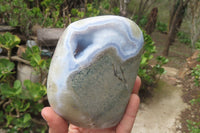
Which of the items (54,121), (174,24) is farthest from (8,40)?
(174,24)

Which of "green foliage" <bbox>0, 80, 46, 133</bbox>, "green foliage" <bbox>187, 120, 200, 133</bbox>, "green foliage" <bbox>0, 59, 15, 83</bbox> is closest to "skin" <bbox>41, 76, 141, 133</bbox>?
"green foliage" <bbox>0, 80, 46, 133</bbox>

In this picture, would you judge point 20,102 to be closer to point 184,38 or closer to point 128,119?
point 128,119

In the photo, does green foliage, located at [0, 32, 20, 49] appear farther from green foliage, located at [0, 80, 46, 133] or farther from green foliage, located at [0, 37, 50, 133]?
green foliage, located at [0, 80, 46, 133]

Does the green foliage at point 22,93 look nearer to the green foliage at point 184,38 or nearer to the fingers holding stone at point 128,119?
the fingers holding stone at point 128,119

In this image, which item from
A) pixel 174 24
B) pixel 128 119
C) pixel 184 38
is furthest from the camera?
pixel 184 38

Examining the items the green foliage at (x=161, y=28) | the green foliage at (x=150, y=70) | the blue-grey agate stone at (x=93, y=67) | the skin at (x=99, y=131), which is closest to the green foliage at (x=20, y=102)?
the skin at (x=99, y=131)

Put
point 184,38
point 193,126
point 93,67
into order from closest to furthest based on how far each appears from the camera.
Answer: point 93,67 < point 193,126 < point 184,38

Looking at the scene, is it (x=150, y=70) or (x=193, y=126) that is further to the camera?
(x=150, y=70)

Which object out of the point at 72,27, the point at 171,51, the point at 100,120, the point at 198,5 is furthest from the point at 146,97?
the point at 171,51
